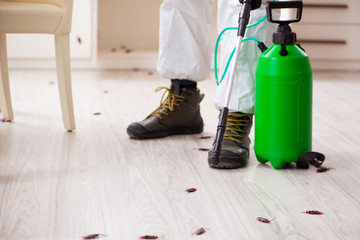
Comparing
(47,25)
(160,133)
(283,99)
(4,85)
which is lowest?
(160,133)

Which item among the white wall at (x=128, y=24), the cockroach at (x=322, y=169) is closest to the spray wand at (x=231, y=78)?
the cockroach at (x=322, y=169)

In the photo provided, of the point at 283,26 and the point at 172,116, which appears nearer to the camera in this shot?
the point at 283,26

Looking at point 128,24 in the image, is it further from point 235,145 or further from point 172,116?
point 235,145

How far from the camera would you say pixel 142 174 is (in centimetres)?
145

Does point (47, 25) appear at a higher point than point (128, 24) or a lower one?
higher

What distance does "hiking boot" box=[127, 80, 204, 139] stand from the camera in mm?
1798

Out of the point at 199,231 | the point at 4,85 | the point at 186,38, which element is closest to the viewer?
the point at 199,231

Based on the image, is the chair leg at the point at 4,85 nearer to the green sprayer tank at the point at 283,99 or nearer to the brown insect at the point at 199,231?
the green sprayer tank at the point at 283,99

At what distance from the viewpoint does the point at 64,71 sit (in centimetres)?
179

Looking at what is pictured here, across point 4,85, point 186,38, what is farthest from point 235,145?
point 4,85

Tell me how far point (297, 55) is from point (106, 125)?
85 centimetres

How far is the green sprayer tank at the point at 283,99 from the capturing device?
1415 millimetres

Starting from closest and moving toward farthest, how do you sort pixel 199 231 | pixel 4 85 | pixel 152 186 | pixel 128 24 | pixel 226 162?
pixel 199 231
pixel 152 186
pixel 226 162
pixel 4 85
pixel 128 24

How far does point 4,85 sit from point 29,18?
0.38m
